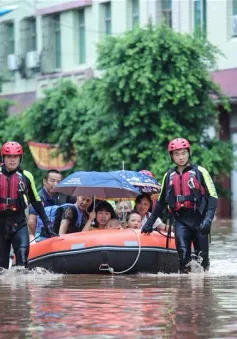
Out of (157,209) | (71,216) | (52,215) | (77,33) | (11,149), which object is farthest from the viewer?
(77,33)

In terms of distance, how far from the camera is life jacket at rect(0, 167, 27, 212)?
16094 mm

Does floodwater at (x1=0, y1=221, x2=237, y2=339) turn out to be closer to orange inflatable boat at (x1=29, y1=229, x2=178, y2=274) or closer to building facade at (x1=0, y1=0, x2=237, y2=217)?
orange inflatable boat at (x1=29, y1=229, x2=178, y2=274)

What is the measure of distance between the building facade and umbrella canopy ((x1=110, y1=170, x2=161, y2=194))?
21.6 meters

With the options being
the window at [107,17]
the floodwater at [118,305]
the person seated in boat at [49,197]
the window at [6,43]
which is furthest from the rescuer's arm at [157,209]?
the window at [6,43]

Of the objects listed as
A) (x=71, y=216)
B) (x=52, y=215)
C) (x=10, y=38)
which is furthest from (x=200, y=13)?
(x=71, y=216)

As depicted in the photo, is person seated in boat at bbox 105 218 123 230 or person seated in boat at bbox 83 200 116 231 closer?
person seated in boat at bbox 83 200 116 231

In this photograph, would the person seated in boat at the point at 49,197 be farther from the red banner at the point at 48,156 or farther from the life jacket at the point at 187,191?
the red banner at the point at 48,156

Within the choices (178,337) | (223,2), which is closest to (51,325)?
(178,337)

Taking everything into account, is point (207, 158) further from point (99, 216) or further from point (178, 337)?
point (178, 337)

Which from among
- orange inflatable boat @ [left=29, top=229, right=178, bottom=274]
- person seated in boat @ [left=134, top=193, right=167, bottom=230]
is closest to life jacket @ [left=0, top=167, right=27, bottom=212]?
orange inflatable boat @ [left=29, top=229, right=178, bottom=274]

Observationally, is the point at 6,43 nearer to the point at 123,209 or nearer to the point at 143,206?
the point at 123,209

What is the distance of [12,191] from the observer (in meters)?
16.1

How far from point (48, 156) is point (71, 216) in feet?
76.9

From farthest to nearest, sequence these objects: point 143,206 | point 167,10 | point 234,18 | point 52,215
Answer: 1. point 167,10
2. point 234,18
3. point 143,206
4. point 52,215
